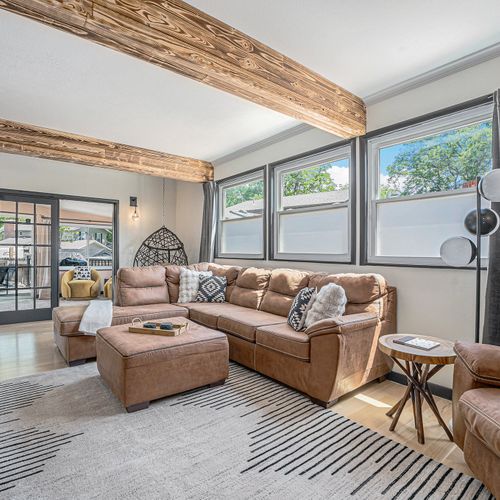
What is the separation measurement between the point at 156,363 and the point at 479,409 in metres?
1.93

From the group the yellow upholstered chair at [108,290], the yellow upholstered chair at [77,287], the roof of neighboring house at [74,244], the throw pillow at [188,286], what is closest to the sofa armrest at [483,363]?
the throw pillow at [188,286]

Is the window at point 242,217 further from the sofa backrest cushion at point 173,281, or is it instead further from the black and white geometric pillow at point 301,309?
the black and white geometric pillow at point 301,309

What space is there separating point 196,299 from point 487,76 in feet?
12.2

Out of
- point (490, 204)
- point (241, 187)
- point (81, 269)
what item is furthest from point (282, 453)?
point (81, 269)

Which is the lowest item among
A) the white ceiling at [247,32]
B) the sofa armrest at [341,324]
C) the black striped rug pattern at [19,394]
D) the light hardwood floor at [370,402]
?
the light hardwood floor at [370,402]

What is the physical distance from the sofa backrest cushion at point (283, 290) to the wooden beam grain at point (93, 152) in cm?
262

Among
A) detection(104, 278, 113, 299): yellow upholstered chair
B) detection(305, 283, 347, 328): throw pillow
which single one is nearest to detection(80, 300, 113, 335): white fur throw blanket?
detection(305, 283, 347, 328): throw pillow

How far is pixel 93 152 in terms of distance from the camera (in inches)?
171

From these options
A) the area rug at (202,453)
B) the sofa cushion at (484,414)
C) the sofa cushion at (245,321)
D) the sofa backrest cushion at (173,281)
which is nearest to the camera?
the sofa cushion at (484,414)

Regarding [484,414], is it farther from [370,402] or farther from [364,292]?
[364,292]

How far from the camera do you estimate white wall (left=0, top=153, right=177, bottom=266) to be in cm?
491

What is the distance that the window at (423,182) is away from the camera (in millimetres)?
2549

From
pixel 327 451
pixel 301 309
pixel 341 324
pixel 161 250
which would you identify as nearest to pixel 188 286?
pixel 301 309

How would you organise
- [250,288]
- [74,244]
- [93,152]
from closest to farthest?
[250,288]
[93,152]
[74,244]
